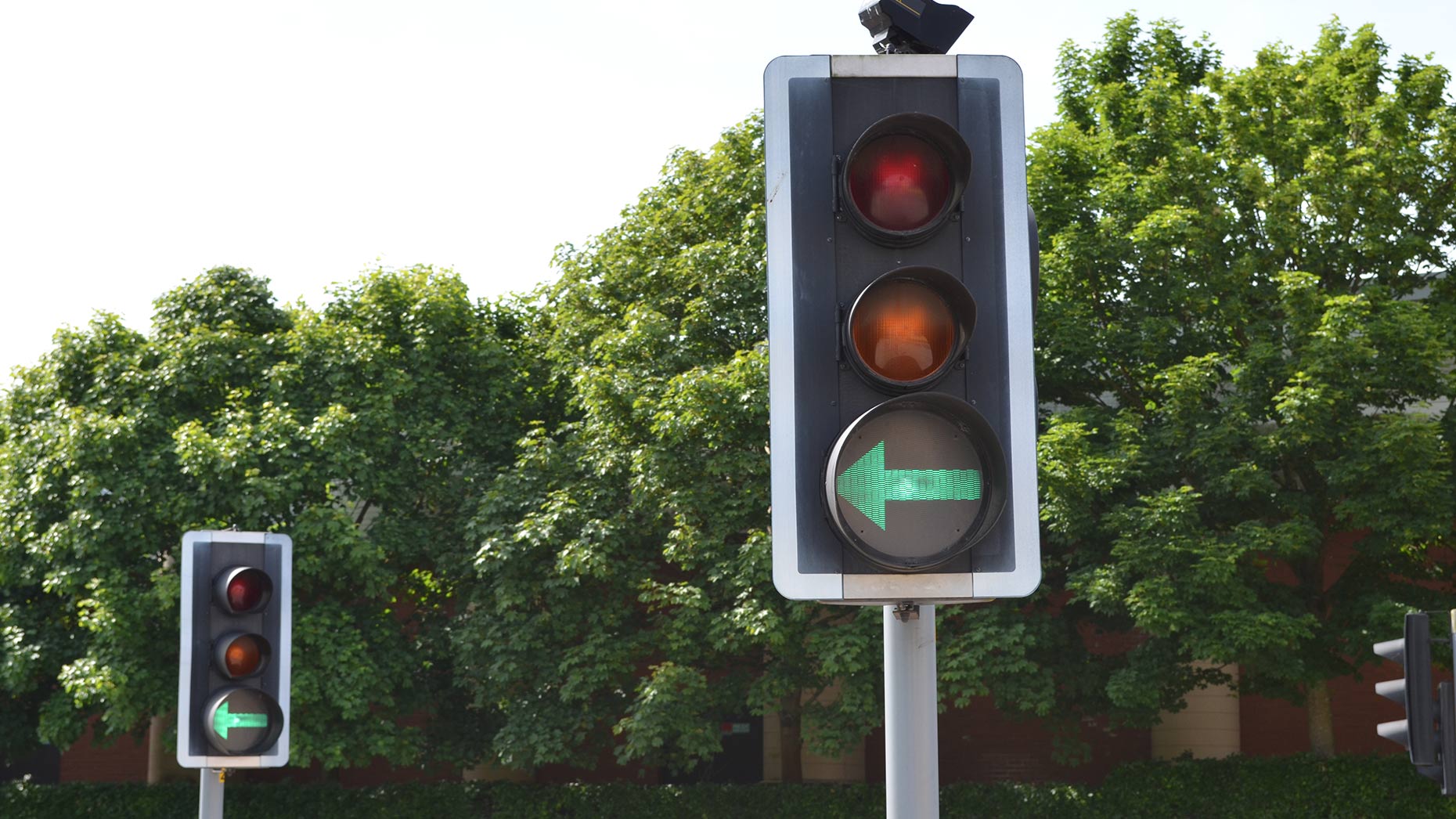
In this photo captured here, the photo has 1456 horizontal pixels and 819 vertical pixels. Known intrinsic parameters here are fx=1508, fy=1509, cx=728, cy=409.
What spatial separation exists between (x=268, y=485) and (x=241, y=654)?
13563 millimetres

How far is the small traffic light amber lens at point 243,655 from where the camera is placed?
9219 mm

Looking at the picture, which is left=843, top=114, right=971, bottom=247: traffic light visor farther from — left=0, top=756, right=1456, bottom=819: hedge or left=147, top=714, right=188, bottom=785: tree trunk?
A: left=147, top=714, right=188, bottom=785: tree trunk

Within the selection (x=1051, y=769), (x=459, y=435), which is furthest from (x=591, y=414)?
(x=1051, y=769)

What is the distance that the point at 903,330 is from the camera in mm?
2838

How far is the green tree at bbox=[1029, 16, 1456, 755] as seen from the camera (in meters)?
19.5

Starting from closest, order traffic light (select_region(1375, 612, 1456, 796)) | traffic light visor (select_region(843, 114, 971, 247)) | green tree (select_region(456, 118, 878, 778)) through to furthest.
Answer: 1. traffic light visor (select_region(843, 114, 971, 247))
2. traffic light (select_region(1375, 612, 1456, 796))
3. green tree (select_region(456, 118, 878, 778))

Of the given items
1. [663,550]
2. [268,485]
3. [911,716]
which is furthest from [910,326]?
[268,485]

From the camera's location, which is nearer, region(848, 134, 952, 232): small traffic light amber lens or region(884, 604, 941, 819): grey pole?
region(848, 134, 952, 232): small traffic light amber lens

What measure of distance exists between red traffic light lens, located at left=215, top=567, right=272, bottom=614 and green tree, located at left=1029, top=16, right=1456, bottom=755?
12.7m

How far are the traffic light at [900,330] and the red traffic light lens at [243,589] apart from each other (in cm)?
→ 724

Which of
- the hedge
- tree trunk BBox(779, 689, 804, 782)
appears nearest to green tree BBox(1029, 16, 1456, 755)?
the hedge

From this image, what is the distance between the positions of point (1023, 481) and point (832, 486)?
361mm

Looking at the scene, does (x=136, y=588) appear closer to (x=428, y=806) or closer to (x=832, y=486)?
(x=428, y=806)

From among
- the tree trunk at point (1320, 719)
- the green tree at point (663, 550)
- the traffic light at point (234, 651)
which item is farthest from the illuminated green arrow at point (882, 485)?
the tree trunk at point (1320, 719)
